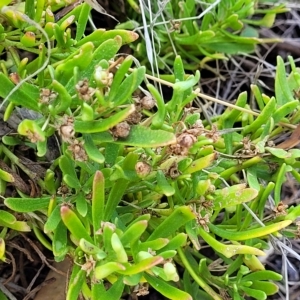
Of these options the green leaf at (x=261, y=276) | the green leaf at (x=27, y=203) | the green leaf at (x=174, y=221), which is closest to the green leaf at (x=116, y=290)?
the green leaf at (x=174, y=221)

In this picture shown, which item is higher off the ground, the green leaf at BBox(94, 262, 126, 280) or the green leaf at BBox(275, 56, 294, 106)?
the green leaf at BBox(275, 56, 294, 106)

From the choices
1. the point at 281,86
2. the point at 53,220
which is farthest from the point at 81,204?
the point at 281,86

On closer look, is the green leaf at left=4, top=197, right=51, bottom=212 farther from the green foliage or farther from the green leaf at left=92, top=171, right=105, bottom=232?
the green foliage

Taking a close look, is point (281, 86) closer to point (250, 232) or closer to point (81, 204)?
point (250, 232)

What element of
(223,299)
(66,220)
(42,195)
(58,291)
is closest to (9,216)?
(42,195)

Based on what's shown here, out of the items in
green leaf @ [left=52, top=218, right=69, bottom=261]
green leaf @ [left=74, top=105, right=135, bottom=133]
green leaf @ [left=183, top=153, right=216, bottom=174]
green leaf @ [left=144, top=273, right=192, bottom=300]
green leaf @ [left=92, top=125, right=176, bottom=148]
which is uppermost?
green leaf @ [left=74, top=105, right=135, bottom=133]

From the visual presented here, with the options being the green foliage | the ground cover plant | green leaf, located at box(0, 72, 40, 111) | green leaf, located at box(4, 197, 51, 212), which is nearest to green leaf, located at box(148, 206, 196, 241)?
the ground cover plant

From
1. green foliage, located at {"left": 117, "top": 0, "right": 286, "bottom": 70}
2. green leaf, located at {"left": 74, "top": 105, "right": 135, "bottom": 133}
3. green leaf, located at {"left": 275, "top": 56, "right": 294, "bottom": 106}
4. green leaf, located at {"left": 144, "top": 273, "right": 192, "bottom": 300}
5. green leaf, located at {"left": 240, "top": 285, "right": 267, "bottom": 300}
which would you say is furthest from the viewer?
green foliage, located at {"left": 117, "top": 0, "right": 286, "bottom": 70}

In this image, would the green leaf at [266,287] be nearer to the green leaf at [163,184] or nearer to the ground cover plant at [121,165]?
the ground cover plant at [121,165]
